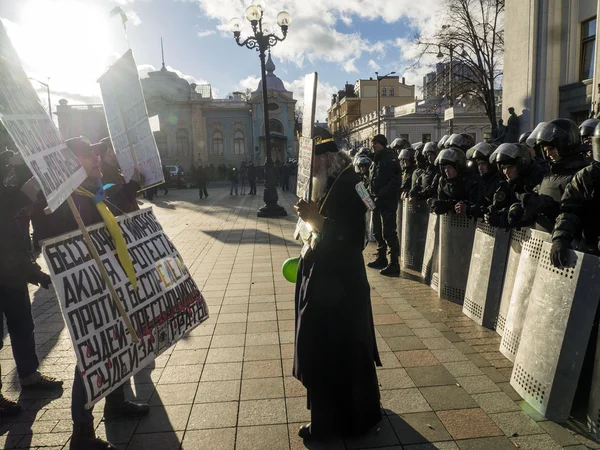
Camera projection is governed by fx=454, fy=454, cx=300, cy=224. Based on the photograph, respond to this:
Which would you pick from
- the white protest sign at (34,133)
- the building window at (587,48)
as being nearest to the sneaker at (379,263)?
the white protest sign at (34,133)

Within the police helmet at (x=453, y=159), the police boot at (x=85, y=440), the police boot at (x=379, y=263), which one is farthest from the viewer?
the police boot at (x=379, y=263)

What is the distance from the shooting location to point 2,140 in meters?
6.28

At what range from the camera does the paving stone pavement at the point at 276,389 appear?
308 cm

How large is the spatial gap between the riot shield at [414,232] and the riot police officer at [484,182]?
1.83 metres

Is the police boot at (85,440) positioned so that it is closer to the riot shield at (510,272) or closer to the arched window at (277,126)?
the riot shield at (510,272)

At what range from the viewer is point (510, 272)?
4551 mm

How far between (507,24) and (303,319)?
22982 millimetres

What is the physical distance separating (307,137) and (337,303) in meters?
1.10

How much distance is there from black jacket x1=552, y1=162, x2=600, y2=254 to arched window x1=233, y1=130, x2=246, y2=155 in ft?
195

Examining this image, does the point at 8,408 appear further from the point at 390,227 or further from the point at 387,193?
the point at 387,193

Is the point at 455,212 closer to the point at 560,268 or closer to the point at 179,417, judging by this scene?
the point at 560,268

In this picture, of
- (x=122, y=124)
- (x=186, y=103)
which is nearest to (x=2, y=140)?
(x=122, y=124)

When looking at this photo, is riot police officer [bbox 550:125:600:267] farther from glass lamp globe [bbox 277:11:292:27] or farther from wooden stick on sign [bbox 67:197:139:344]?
glass lamp globe [bbox 277:11:292:27]


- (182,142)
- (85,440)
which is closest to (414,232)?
(85,440)
